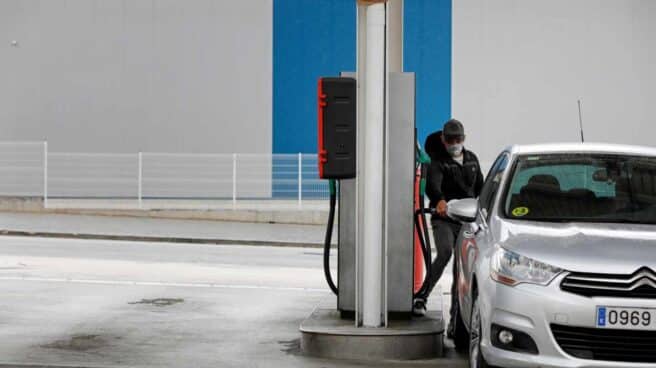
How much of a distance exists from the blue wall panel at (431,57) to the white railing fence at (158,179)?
4071 mm

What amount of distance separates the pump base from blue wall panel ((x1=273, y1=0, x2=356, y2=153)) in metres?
21.2

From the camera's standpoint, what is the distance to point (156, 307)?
513 inches

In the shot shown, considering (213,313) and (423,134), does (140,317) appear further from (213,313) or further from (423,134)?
(423,134)

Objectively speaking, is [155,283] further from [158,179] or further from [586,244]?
[158,179]

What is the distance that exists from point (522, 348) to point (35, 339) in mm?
4656

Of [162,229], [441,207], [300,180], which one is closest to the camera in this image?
[441,207]

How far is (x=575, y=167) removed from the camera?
912cm

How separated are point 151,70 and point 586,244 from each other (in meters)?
24.6

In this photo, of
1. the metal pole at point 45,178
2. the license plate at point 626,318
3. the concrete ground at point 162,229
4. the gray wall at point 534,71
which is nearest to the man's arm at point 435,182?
the license plate at point 626,318

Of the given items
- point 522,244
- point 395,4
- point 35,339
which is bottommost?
point 35,339

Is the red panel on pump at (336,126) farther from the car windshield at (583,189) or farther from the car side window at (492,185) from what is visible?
the car windshield at (583,189)

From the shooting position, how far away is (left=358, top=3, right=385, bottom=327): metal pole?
32.5 feet

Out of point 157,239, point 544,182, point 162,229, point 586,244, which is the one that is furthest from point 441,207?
point 162,229

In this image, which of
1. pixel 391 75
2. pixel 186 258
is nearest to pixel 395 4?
pixel 391 75
